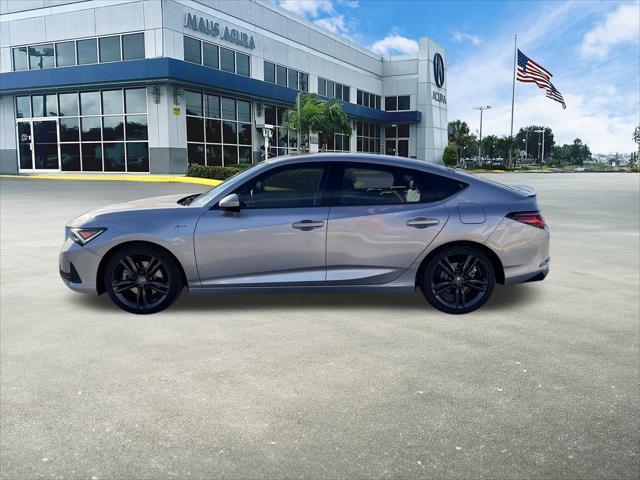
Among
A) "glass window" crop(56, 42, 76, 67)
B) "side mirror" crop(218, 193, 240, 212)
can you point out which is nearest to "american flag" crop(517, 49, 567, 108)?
"glass window" crop(56, 42, 76, 67)

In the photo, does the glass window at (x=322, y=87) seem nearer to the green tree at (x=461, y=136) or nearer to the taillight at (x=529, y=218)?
the taillight at (x=529, y=218)

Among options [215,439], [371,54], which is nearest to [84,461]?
[215,439]

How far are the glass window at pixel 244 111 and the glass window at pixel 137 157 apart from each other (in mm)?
7354

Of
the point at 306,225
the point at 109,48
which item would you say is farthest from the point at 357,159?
the point at 109,48

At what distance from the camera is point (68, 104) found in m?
35.5

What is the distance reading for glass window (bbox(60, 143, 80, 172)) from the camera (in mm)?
35719

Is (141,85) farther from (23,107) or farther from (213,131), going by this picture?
(23,107)

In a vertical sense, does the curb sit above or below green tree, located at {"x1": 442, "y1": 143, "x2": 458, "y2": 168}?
below

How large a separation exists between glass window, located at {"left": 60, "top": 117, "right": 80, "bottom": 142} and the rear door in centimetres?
3305

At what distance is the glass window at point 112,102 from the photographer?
3384cm

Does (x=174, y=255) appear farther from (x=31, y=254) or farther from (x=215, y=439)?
(x=31, y=254)

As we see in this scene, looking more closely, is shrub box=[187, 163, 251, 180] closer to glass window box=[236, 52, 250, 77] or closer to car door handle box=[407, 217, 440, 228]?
glass window box=[236, 52, 250, 77]

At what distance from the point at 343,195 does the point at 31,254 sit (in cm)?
573

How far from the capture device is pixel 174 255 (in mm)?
5906
